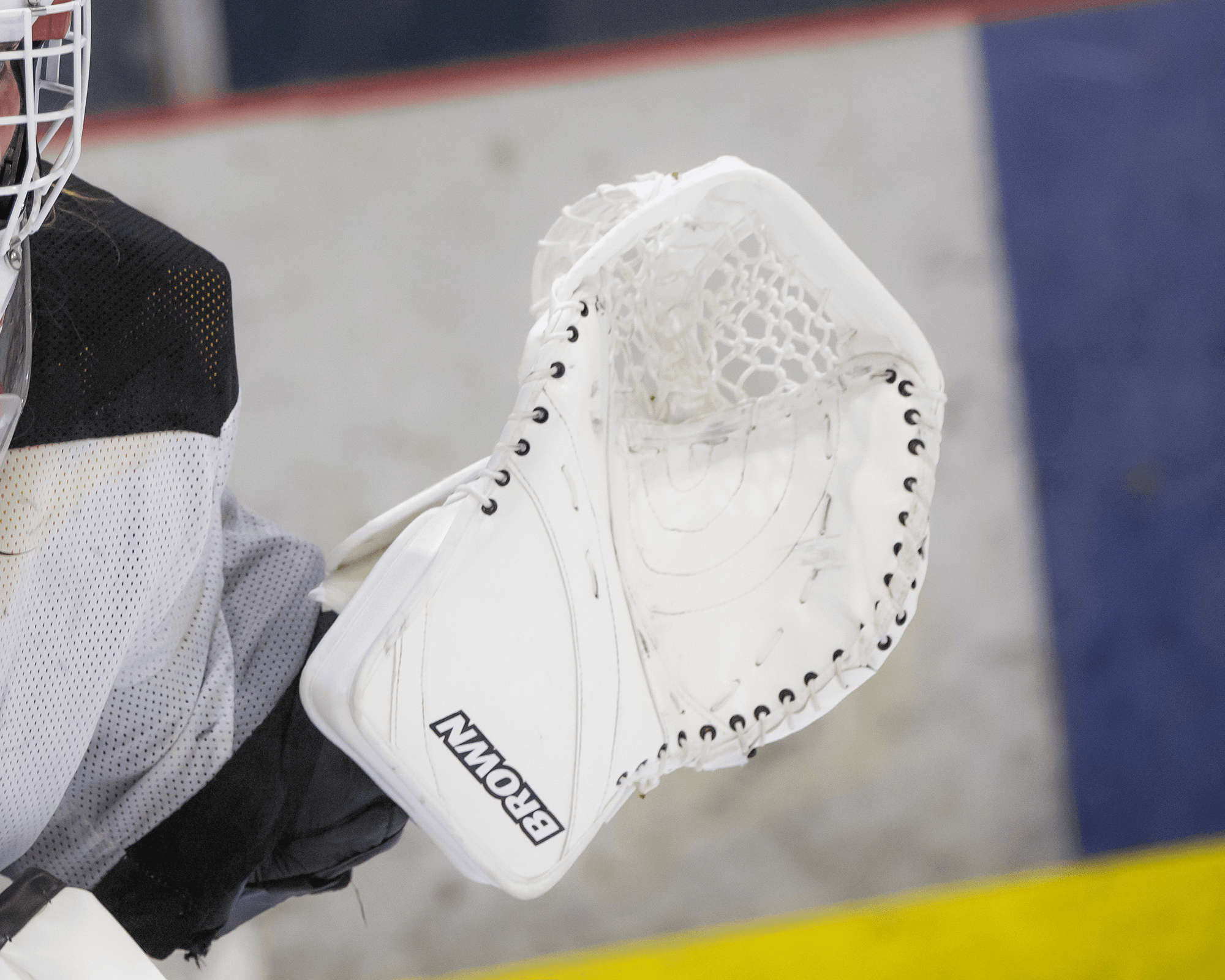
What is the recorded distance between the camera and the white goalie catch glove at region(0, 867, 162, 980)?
0.45 m

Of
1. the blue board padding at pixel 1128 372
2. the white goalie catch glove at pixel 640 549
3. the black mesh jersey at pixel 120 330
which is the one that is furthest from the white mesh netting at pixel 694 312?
the blue board padding at pixel 1128 372

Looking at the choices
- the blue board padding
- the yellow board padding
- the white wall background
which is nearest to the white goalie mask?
the white wall background

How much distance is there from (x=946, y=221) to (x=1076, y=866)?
1.00 metres

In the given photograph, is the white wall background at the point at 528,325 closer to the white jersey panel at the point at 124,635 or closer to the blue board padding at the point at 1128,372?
the blue board padding at the point at 1128,372

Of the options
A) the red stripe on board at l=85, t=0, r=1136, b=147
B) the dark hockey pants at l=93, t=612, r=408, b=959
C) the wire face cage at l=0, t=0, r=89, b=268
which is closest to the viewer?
the wire face cage at l=0, t=0, r=89, b=268

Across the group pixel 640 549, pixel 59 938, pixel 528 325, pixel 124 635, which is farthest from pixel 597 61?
pixel 59 938

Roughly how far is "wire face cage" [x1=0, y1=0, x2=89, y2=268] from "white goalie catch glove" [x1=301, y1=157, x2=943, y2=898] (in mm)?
218

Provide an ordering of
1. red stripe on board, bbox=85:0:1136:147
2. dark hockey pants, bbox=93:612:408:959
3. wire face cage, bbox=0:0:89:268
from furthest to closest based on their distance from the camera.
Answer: red stripe on board, bbox=85:0:1136:147, dark hockey pants, bbox=93:612:408:959, wire face cage, bbox=0:0:89:268

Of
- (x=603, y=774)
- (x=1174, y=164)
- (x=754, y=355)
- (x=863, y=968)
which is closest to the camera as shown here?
(x=603, y=774)

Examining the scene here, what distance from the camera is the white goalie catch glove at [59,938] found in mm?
445

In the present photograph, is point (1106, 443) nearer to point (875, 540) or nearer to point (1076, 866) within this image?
point (1076, 866)

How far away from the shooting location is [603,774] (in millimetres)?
531

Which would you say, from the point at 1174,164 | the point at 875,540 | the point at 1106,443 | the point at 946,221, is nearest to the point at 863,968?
the point at 1106,443

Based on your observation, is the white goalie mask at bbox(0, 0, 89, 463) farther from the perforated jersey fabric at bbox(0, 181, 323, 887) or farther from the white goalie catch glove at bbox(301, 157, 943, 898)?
the white goalie catch glove at bbox(301, 157, 943, 898)
